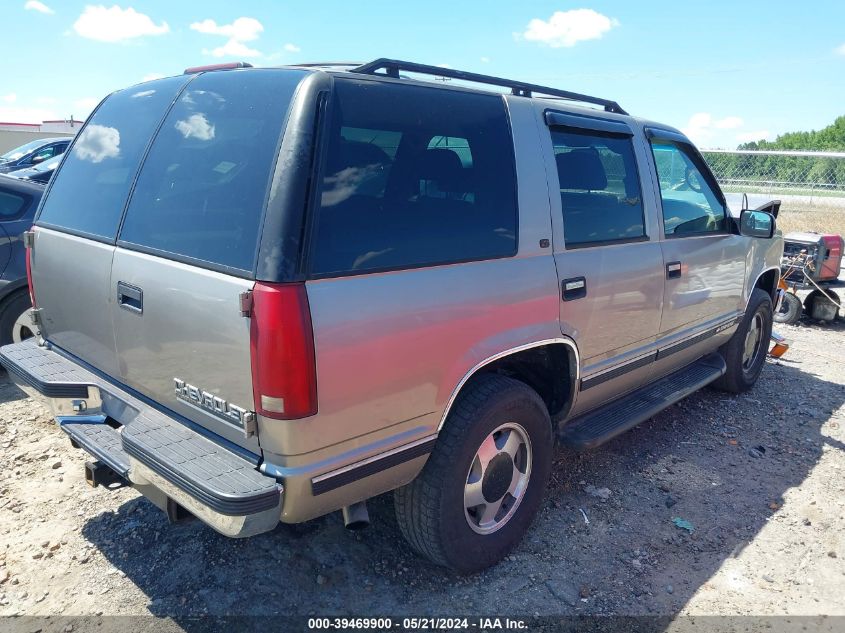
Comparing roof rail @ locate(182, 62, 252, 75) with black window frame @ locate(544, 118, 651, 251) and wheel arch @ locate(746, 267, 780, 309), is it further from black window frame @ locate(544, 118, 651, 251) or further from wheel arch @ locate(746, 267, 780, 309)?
wheel arch @ locate(746, 267, 780, 309)

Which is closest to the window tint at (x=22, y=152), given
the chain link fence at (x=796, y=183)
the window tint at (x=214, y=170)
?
the window tint at (x=214, y=170)

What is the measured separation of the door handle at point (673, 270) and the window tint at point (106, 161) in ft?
9.29

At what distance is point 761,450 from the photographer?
14.2 feet

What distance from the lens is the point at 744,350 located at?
5.22 meters

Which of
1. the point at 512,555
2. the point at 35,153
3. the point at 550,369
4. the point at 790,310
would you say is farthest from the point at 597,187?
the point at 35,153

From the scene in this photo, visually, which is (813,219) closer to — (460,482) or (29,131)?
(460,482)

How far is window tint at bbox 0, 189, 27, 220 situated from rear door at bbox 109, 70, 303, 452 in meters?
3.30

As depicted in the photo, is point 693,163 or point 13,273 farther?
point 13,273

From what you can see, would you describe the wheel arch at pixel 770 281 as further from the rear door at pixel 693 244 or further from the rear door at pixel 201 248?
the rear door at pixel 201 248

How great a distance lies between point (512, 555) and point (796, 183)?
11364mm

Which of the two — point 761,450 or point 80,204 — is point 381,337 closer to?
point 80,204

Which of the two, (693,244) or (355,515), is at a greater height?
(693,244)

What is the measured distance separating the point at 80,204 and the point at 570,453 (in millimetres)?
3275

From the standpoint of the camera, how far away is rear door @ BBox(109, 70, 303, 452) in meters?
2.12
